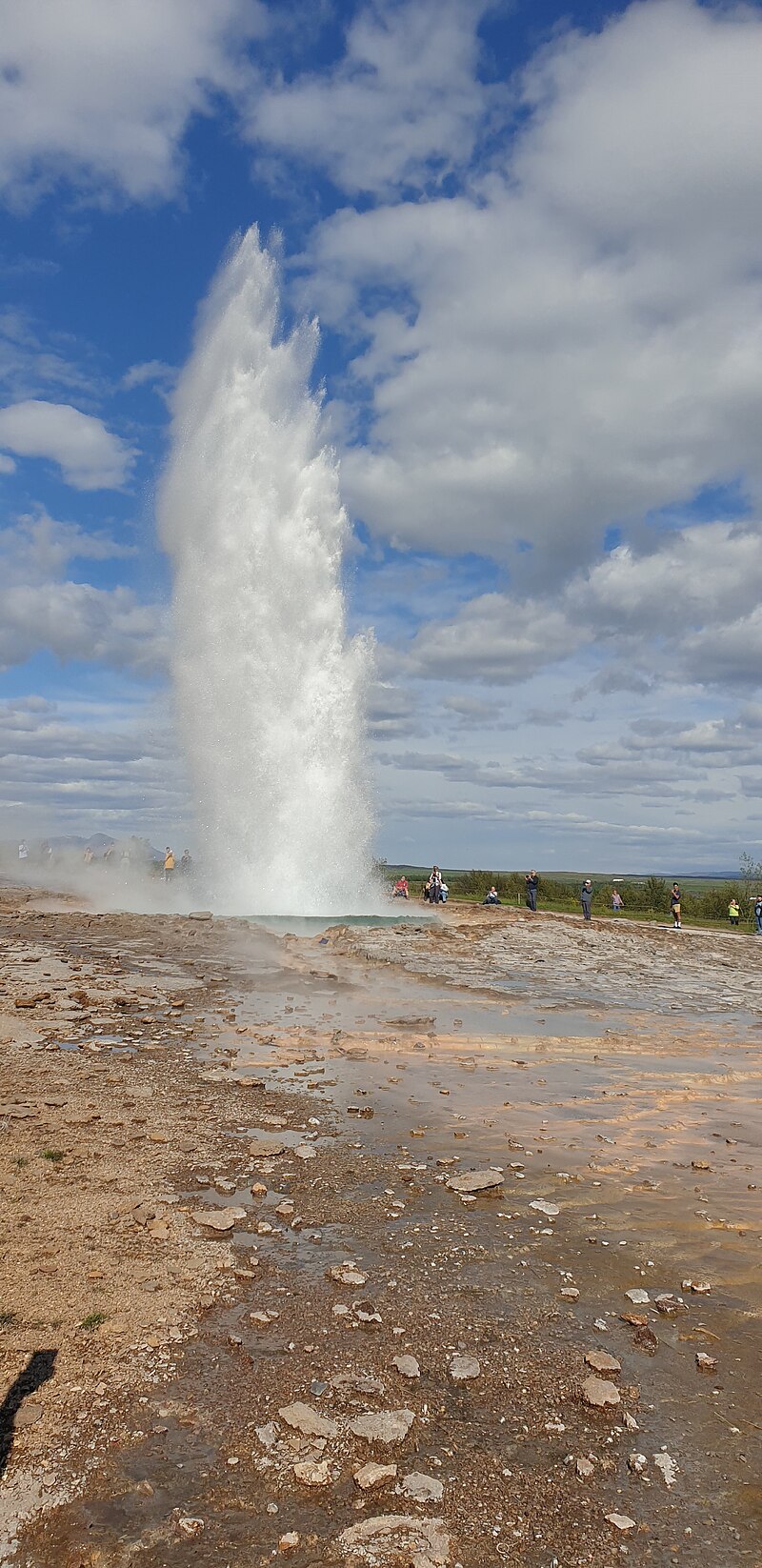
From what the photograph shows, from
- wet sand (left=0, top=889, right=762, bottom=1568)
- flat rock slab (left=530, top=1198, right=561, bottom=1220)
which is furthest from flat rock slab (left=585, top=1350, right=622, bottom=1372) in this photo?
flat rock slab (left=530, top=1198, right=561, bottom=1220)

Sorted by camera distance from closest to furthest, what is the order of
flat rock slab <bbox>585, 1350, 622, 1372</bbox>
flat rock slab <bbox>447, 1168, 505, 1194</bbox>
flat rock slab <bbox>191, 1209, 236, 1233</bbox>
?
flat rock slab <bbox>585, 1350, 622, 1372</bbox>
flat rock slab <bbox>191, 1209, 236, 1233</bbox>
flat rock slab <bbox>447, 1168, 505, 1194</bbox>

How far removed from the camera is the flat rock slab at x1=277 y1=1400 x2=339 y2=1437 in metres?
4.54

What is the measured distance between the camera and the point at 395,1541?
3.87 metres

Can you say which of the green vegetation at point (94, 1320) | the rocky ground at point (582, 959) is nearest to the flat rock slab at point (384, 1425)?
the green vegetation at point (94, 1320)

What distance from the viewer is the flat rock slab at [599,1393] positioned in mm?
4922

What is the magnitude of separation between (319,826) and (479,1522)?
34.0 m

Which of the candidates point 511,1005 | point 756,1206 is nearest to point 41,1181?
point 756,1206

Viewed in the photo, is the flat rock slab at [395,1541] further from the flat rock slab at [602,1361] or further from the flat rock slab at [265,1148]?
the flat rock slab at [265,1148]

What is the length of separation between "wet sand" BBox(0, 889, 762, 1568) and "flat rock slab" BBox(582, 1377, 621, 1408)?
1.1 inches

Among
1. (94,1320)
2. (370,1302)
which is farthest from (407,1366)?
(94,1320)

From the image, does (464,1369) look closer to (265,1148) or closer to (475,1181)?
(475,1181)

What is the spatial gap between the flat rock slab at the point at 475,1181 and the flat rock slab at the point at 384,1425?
336 centimetres

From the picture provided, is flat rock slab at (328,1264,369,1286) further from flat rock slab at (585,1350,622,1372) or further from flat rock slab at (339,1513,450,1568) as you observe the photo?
flat rock slab at (339,1513,450,1568)

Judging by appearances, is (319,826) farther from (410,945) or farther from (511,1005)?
(511,1005)
